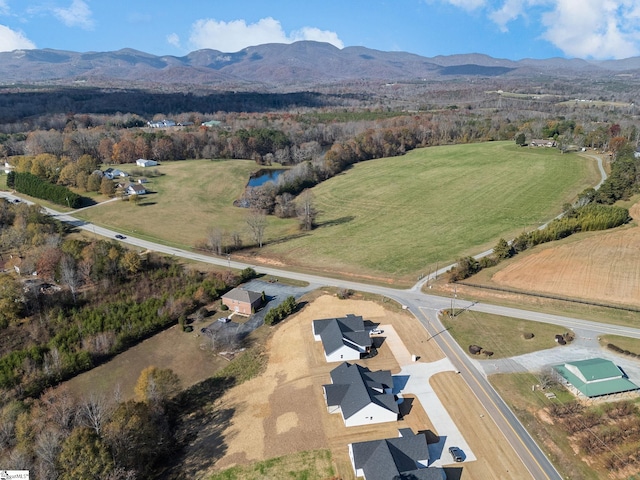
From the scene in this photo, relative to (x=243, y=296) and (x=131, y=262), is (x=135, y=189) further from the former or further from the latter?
(x=243, y=296)

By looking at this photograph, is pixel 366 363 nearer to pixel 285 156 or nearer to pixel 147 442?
pixel 147 442

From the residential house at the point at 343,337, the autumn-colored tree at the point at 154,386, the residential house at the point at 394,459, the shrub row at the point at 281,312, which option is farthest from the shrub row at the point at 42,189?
the residential house at the point at 394,459

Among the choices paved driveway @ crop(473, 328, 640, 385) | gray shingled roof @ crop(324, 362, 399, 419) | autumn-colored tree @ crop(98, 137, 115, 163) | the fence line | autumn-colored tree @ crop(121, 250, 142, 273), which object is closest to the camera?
gray shingled roof @ crop(324, 362, 399, 419)

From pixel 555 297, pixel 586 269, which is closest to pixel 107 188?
pixel 555 297

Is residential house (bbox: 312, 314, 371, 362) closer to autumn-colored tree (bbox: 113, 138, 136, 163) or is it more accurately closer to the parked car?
the parked car

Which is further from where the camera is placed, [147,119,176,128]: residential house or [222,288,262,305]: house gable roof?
[147,119,176,128]: residential house

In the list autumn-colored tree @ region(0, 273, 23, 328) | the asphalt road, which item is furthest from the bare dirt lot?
autumn-colored tree @ region(0, 273, 23, 328)
